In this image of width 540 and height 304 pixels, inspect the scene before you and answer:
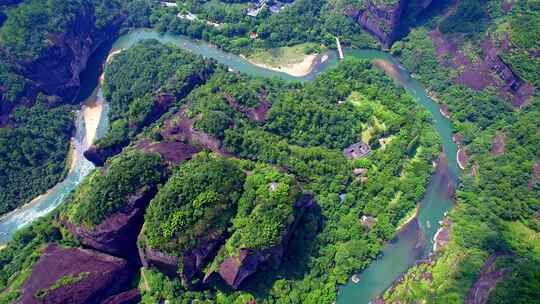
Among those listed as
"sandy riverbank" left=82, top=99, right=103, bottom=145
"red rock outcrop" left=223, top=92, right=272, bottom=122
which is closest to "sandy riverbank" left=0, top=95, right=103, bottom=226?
"sandy riverbank" left=82, top=99, right=103, bottom=145

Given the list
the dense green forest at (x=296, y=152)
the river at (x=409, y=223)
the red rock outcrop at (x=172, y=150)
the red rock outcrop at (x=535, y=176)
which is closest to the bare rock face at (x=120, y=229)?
the dense green forest at (x=296, y=152)

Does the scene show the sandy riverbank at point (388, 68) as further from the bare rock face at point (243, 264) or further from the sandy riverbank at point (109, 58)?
the sandy riverbank at point (109, 58)

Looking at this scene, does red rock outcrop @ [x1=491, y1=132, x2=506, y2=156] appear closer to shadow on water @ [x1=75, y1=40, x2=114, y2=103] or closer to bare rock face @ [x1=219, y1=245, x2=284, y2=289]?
bare rock face @ [x1=219, y1=245, x2=284, y2=289]

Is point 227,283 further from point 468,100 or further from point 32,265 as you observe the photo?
point 468,100

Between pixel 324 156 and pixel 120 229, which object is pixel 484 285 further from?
pixel 120 229

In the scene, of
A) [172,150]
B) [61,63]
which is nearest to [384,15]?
[172,150]

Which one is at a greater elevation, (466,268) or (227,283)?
(466,268)

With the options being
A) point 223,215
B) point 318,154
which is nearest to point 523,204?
point 318,154
